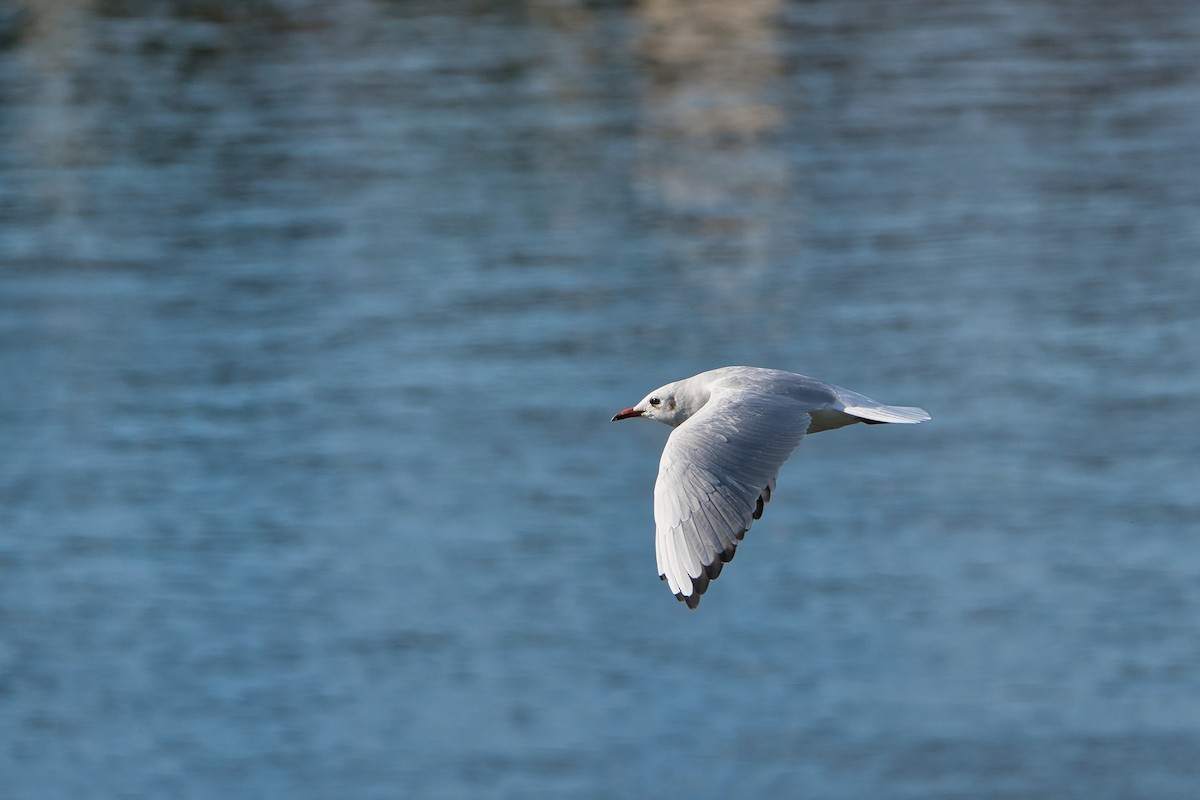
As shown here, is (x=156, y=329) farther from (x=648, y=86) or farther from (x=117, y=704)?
(x=648, y=86)

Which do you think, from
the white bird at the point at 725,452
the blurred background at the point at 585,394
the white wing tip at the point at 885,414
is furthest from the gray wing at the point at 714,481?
the blurred background at the point at 585,394

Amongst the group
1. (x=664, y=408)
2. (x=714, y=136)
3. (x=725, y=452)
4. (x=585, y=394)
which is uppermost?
(x=725, y=452)

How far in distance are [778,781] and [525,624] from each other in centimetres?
217

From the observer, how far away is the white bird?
548 cm

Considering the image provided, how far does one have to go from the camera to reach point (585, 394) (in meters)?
16.2

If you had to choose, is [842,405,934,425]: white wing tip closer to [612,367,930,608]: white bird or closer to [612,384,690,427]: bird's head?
[612,367,930,608]: white bird

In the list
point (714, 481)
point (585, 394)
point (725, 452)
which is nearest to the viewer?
point (714, 481)

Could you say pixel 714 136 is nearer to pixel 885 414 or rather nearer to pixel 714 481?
pixel 885 414

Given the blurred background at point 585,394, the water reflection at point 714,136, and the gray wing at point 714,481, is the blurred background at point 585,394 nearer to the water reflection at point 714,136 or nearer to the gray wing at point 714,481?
the water reflection at point 714,136

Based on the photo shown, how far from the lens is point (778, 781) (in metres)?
12.2

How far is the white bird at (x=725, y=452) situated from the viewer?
5.48 meters

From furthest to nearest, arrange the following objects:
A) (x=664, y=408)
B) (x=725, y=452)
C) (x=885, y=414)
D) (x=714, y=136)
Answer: (x=714, y=136)
(x=664, y=408)
(x=885, y=414)
(x=725, y=452)

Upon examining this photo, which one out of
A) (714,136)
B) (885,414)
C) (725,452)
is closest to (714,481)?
(725,452)

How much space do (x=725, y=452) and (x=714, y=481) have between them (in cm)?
15
